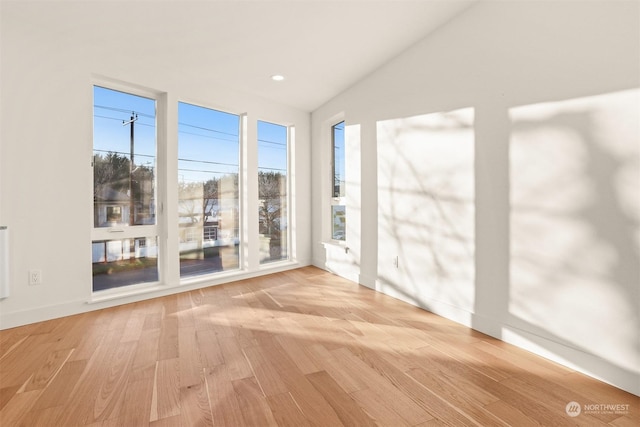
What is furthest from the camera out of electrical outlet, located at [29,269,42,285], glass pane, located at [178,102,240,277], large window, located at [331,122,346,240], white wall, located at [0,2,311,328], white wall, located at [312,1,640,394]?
large window, located at [331,122,346,240]

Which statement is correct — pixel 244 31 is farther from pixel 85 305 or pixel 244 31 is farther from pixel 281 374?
pixel 85 305

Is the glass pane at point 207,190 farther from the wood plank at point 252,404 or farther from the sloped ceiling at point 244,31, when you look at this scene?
the wood plank at point 252,404

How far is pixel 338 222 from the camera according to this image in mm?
4383

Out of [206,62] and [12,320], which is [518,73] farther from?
[12,320]

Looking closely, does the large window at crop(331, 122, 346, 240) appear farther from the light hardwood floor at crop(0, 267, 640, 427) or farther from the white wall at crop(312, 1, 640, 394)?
the light hardwood floor at crop(0, 267, 640, 427)

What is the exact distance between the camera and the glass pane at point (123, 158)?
9.71 ft

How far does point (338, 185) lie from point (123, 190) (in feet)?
9.01

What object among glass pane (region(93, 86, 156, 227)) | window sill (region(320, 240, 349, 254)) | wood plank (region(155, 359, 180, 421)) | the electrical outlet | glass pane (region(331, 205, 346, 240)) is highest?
glass pane (region(93, 86, 156, 227))

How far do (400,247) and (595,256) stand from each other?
5.16 feet

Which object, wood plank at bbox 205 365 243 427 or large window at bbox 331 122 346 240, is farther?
large window at bbox 331 122 346 240

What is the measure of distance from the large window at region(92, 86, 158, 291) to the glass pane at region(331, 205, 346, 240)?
243cm

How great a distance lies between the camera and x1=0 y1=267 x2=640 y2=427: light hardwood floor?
1377mm

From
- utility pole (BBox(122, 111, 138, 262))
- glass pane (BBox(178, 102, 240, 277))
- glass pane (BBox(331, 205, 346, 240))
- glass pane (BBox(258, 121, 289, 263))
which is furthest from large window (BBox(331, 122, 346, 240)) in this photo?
utility pole (BBox(122, 111, 138, 262))

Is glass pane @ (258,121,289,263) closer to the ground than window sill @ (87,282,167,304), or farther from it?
farther from it
